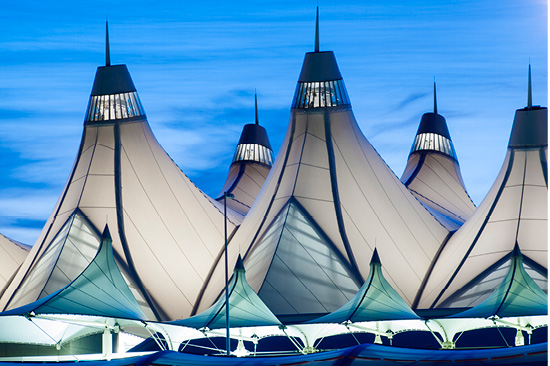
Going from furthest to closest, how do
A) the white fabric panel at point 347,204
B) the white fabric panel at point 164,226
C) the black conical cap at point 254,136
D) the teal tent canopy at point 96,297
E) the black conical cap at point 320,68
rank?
the black conical cap at point 254,136 < the black conical cap at point 320,68 < the white fabric panel at point 164,226 < the white fabric panel at point 347,204 < the teal tent canopy at point 96,297

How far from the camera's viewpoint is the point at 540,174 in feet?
153

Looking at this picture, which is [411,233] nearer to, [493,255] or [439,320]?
[493,255]

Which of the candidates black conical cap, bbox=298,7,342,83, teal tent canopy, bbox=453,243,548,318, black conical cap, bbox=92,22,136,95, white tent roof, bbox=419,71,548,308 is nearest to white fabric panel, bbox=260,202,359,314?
white tent roof, bbox=419,71,548,308

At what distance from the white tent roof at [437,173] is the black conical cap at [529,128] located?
9.75m

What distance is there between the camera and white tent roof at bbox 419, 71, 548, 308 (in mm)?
45281

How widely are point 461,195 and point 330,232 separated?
17.1 metres

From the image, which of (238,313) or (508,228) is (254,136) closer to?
(508,228)

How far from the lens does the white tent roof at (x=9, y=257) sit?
52769mm

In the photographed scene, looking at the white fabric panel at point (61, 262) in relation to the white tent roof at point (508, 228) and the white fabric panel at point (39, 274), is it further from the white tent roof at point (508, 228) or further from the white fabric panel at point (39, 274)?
the white tent roof at point (508, 228)

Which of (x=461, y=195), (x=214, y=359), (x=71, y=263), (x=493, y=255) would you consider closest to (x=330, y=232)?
(x=493, y=255)

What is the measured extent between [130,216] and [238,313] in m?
11.2

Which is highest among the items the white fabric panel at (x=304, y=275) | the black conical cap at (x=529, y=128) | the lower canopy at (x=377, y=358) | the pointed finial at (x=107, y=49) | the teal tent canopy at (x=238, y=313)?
the pointed finial at (x=107, y=49)

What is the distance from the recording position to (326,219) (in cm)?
4794

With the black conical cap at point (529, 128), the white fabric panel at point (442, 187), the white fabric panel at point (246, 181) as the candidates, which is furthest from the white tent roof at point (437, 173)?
the black conical cap at point (529, 128)
